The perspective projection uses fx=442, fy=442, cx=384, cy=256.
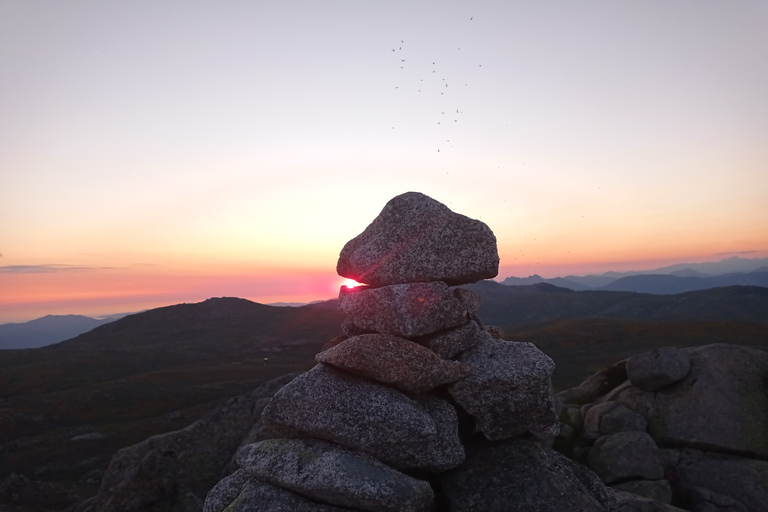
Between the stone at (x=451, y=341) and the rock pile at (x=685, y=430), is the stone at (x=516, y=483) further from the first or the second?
the rock pile at (x=685, y=430)

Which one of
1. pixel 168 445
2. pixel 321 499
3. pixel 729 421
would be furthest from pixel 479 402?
pixel 168 445

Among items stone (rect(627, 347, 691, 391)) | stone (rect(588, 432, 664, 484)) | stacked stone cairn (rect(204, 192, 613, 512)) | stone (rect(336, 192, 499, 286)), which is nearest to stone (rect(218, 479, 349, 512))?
stacked stone cairn (rect(204, 192, 613, 512))

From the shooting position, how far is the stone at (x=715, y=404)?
24.7 meters

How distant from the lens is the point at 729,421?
25312mm

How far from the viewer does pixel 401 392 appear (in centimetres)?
1399

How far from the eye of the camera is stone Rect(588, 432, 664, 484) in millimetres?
24031

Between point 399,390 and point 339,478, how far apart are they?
3345mm

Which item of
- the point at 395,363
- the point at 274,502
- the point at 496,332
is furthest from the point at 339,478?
the point at 496,332

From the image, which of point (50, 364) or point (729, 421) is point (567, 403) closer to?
point (729, 421)

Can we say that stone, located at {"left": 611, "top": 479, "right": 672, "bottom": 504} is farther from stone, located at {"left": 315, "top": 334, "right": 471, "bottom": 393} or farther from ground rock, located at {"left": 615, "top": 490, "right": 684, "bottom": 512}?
stone, located at {"left": 315, "top": 334, "right": 471, "bottom": 393}

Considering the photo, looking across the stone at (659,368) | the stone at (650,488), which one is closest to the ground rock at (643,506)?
the stone at (650,488)

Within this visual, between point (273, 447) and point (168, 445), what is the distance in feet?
63.8

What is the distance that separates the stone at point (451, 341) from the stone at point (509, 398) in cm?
114

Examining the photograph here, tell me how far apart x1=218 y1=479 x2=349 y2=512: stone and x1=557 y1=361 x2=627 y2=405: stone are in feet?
85.8
